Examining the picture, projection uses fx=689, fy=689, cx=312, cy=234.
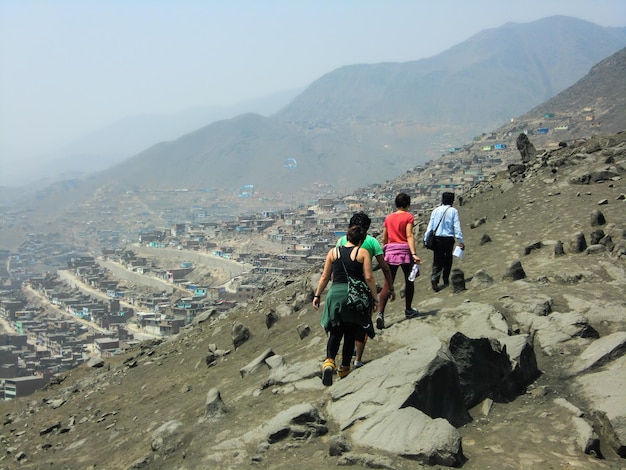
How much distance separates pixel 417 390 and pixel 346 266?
1.42 meters

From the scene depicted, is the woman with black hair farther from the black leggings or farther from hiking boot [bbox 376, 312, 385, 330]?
the black leggings

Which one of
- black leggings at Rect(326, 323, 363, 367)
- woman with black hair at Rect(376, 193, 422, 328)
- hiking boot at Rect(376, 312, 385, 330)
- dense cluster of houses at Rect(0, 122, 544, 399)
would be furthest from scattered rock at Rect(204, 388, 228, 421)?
dense cluster of houses at Rect(0, 122, 544, 399)

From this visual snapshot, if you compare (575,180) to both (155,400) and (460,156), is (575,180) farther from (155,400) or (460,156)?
(460,156)

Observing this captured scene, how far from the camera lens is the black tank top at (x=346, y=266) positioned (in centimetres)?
620

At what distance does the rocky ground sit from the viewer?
4941mm

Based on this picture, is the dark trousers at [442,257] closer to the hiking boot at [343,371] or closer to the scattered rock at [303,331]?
the scattered rock at [303,331]

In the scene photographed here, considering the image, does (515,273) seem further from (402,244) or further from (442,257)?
(402,244)

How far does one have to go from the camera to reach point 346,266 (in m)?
6.21

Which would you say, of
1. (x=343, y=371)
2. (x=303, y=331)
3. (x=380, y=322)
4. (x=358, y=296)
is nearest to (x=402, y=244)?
(x=380, y=322)

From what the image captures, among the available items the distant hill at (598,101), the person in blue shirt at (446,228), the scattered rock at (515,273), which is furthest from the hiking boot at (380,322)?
the distant hill at (598,101)

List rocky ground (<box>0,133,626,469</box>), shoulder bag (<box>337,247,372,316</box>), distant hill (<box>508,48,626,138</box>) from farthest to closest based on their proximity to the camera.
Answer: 1. distant hill (<box>508,48,626,138</box>)
2. shoulder bag (<box>337,247,372,316</box>)
3. rocky ground (<box>0,133,626,469</box>)

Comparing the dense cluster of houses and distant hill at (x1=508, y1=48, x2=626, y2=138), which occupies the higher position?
distant hill at (x1=508, y1=48, x2=626, y2=138)

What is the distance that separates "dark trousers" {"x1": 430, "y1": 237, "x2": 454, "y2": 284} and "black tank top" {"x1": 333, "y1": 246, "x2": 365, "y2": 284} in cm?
261

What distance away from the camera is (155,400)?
9.29 metres
